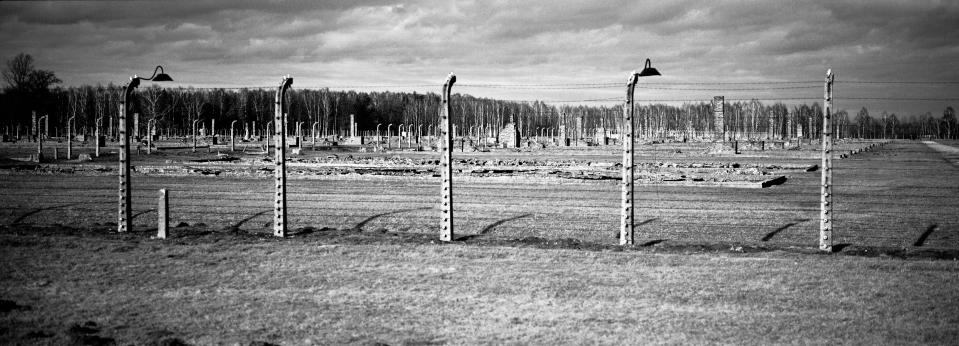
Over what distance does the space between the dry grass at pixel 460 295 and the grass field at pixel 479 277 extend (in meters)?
0.04

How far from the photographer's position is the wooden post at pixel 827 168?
11539 millimetres

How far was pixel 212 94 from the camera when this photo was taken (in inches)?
6368

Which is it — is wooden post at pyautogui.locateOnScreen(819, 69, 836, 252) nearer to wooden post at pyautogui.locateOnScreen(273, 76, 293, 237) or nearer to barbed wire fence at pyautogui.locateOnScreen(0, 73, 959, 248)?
barbed wire fence at pyautogui.locateOnScreen(0, 73, 959, 248)

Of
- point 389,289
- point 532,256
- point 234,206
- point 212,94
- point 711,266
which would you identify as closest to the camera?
A: point 389,289

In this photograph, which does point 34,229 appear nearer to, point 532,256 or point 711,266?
point 532,256

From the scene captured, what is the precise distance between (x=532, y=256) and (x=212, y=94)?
161 m

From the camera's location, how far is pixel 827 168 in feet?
39.3

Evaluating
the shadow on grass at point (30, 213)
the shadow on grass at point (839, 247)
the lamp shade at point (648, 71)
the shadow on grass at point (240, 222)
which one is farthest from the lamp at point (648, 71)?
the shadow on grass at point (30, 213)

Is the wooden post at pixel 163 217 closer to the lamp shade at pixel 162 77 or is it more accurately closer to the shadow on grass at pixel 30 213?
the lamp shade at pixel 162 77

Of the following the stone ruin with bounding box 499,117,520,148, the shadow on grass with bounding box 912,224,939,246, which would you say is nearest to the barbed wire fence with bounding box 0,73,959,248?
the shadow on grass with bounding box 912,224,939,246

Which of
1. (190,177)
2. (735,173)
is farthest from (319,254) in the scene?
(735,173)

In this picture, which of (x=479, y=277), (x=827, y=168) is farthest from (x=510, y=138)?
(x=479, y=277)

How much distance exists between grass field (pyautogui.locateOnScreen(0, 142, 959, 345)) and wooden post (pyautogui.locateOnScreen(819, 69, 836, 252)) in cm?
37

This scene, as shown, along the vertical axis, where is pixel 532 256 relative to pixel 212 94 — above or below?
below
